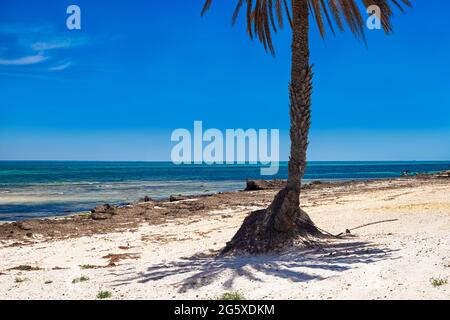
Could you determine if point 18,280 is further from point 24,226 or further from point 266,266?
point 24,226

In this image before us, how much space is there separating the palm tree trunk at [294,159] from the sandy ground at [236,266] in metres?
0.78

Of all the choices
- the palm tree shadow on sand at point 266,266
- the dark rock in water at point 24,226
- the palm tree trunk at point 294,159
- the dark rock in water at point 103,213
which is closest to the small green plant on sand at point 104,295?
the palm tree shadow on sand at point 266,266

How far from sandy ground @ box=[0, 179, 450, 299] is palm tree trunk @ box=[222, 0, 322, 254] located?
78 centimetres

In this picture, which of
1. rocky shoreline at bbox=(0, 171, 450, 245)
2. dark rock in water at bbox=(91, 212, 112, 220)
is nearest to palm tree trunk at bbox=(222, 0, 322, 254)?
rocky shoreline at bbox=(0, 171, 450, 245)

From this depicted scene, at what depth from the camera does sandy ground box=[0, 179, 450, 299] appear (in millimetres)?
7664

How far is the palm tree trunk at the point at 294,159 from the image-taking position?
12.2 meters

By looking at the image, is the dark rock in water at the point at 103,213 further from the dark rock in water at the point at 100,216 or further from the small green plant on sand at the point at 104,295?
the small green plant on sand at the point at 104,295

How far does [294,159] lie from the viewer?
40.8 ft

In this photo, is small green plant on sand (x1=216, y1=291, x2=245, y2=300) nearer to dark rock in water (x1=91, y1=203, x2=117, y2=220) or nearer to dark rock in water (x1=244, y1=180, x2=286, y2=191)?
dark rock in water (x1=91, y1=203, x2=117, y2=220)

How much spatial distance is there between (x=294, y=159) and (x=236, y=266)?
3844 millimetres
